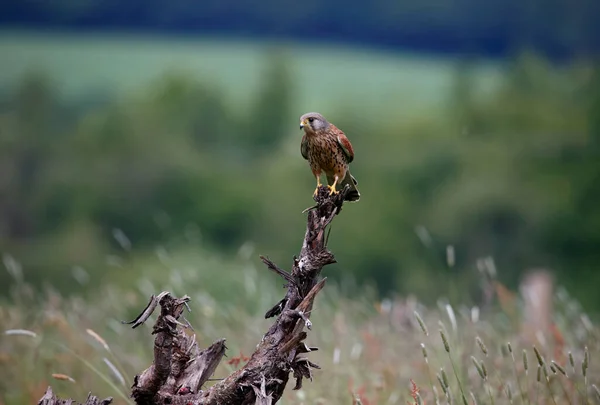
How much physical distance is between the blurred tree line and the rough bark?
10363 mm

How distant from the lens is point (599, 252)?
14.4 metres

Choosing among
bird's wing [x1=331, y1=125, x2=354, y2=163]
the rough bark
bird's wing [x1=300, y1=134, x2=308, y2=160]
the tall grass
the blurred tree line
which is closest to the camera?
the rough bark

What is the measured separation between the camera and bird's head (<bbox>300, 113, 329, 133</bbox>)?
379cm

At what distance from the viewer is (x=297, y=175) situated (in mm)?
14703

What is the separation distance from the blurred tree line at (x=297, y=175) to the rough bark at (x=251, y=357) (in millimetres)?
10363

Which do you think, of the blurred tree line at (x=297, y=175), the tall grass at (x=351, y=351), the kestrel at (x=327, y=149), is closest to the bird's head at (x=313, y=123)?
the kestrel at (x=327, y=149)

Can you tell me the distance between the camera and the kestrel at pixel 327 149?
373 centimetres

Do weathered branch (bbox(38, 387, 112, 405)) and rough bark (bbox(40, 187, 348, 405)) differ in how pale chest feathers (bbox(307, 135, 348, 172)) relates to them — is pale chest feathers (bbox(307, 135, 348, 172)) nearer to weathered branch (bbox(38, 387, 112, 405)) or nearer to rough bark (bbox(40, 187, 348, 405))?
rough bark (bbox(40, 187, 348, 405))

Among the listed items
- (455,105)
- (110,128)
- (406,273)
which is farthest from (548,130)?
(110,128)

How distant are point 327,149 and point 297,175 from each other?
1097 centimetres

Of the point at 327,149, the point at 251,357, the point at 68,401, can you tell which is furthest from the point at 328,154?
the point at 68,401

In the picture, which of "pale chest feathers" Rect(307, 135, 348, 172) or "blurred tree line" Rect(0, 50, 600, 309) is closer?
"pale chest feathers" Rect(307, 135, 348, 172)

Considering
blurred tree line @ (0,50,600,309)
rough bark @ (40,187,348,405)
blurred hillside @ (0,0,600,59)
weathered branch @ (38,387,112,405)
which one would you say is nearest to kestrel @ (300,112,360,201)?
rough bark @ (40,187,348,405)

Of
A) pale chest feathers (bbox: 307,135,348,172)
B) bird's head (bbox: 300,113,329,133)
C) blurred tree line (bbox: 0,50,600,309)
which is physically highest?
bird's head (bbox: 300,113,329,133)
